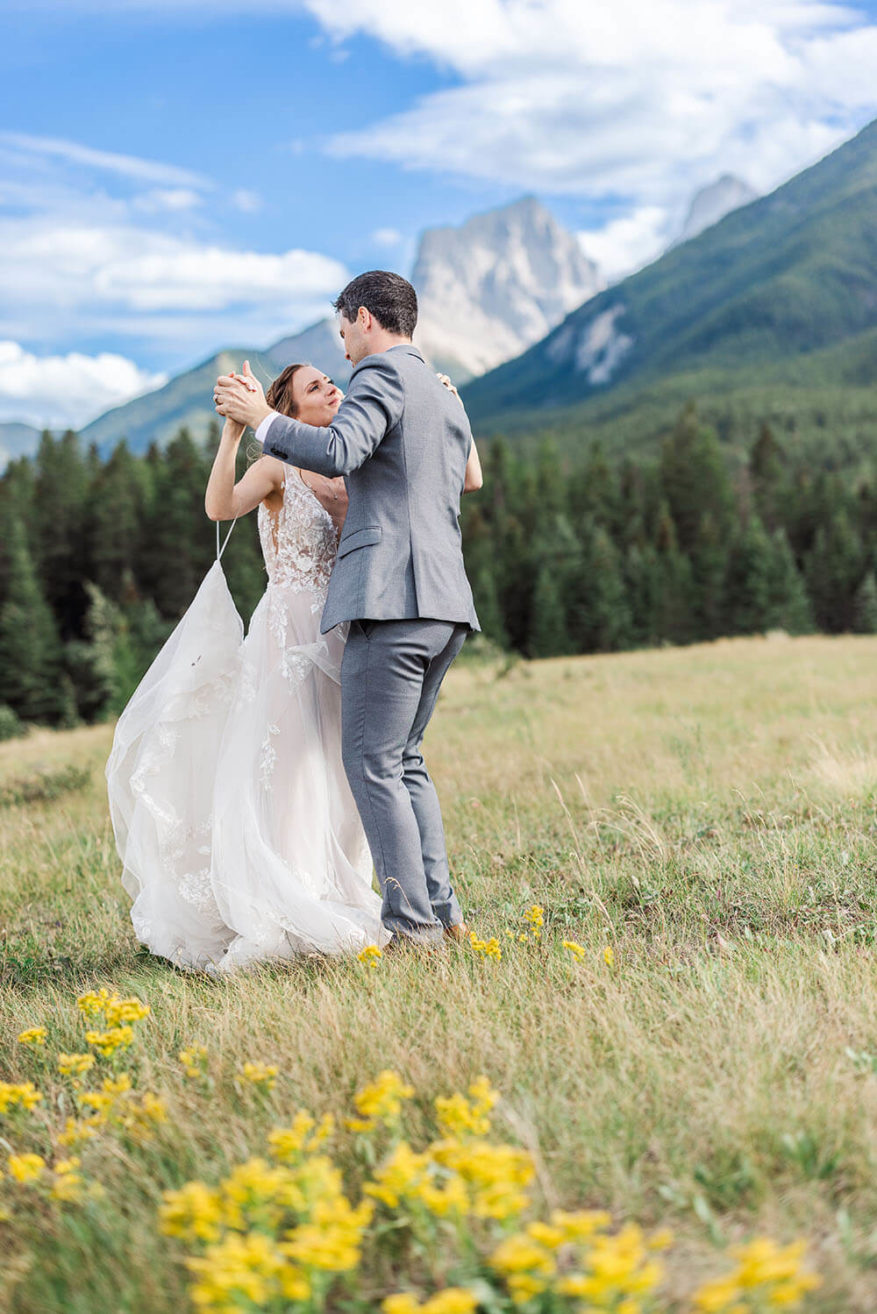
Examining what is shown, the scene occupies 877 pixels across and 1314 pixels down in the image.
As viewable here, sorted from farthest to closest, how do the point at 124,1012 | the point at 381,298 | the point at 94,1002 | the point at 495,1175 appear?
the point at 381,298 < the point at 94,1002 < the point at 124,1012 < the point at 495,1175

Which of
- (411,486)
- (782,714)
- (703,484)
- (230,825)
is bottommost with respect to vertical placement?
(782,714)

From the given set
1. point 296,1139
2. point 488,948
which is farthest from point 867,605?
point 296,1139

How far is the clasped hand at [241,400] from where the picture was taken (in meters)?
4.04

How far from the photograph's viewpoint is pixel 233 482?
15.2 ft

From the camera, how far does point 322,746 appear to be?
4.89 metres

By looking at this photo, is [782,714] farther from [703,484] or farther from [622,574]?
[703,484]

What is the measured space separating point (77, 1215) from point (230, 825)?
2401 millimetres

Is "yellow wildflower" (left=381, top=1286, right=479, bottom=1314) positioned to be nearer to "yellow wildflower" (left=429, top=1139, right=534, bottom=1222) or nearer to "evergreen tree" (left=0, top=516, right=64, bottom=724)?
"yellow wildflower" (left=429, top=1139, right=534, bottom=1222)

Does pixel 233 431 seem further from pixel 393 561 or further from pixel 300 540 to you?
pixel 393 561

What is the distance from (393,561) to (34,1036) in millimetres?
2186

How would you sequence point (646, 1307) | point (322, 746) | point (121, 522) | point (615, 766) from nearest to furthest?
point (646, 1307), point (322, 746), point (615, 766), point (121, 522)

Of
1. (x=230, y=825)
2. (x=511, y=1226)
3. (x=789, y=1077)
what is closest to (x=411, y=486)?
(x=230, y=825)

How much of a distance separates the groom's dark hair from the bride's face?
2.16ft

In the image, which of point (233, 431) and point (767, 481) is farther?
point (767, 481)
